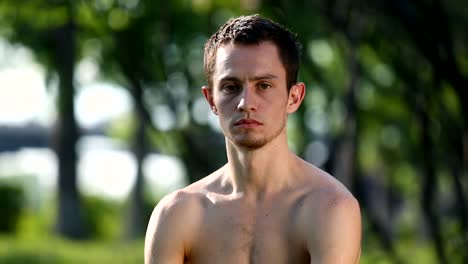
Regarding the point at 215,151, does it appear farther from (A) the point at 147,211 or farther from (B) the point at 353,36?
(A) the point at 147,211

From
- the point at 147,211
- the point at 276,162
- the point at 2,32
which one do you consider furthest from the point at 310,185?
the point at 147,211

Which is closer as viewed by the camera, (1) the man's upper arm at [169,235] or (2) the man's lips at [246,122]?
(2) the man's lips at [246,122]

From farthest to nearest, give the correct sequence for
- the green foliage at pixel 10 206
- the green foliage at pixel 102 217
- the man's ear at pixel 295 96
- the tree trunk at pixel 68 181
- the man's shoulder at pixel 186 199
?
the green foliage at pixel 102 217
the green foliage at pixel 10 206
the tree trunk at pixel 68 181
the man's shoulder at pixel 186 199
the man's ear at pixel 295 96

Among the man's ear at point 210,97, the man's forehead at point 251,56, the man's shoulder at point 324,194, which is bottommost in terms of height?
the man's shoulder at point 324,194

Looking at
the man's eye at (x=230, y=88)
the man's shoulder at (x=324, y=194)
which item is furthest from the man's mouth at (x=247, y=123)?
the man's shoulder at (x=324, y=194)

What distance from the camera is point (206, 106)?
28.0 metres

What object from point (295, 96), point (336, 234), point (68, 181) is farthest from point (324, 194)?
point (68, 181)

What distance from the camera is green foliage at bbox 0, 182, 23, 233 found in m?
42.9

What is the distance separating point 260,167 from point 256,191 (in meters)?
0.12

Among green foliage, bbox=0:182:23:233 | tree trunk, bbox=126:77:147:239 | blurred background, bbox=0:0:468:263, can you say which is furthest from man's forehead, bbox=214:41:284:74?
green foliage, bbox=0:182:23:233

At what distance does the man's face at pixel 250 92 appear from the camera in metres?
6.49

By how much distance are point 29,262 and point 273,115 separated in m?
23.6

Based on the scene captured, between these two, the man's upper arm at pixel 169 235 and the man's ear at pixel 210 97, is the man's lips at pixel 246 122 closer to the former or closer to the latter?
the man's ear at pixel 210 97

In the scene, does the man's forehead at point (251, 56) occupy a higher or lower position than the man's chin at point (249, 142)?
higher
